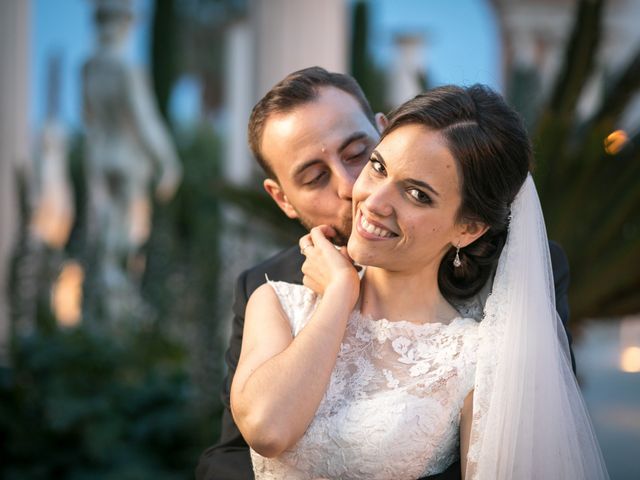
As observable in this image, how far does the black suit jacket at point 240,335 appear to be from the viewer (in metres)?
2.68

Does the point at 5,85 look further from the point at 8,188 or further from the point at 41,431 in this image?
the point at 41,431

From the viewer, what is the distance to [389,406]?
2305 millimetres

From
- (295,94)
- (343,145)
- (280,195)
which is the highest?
(295,94)

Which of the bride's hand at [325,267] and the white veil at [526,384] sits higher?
the bride's hand at [325,267]

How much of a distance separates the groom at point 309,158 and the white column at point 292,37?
5.11 meters

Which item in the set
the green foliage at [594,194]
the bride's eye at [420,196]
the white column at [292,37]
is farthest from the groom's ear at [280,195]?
the white column at [292,37]

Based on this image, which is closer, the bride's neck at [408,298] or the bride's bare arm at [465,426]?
the bride's bare arm at [465,426]

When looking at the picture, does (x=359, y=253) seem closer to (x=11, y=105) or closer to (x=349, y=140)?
(x=349, y=140)

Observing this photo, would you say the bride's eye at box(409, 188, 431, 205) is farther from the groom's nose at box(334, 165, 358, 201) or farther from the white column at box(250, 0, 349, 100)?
the white column at box(250, 0, 349, 100)

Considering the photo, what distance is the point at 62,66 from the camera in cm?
→ 1564

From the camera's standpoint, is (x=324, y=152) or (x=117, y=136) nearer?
(x=324, y=152)

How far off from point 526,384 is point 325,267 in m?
0.57

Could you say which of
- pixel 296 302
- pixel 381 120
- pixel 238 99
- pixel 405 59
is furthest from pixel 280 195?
pixel 405 59

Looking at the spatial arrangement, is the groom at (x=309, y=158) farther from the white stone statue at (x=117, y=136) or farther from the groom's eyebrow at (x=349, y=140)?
the white stone statue at (x=117, y=136)
